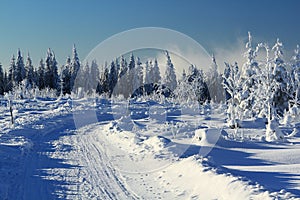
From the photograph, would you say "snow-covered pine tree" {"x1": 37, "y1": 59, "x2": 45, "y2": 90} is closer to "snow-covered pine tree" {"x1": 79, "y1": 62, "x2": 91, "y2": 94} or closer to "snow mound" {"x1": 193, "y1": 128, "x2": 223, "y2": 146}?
"snow-covered pine tree" {"x1": 79, "y1": 62, "x2": 91, "y2": 94}

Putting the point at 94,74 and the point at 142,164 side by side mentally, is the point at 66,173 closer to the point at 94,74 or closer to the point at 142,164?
the point at 142,164

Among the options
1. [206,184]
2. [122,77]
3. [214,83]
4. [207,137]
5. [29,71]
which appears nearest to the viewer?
[206,184]

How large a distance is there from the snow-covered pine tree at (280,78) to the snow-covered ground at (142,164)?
265 inches

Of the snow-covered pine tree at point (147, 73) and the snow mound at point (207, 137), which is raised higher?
the snow-covered pine tree at point (147, 73)

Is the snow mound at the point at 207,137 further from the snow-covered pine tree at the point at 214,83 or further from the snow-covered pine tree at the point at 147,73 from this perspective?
the snow-covered pine tree at the point at 147,73

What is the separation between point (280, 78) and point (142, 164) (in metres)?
19.4

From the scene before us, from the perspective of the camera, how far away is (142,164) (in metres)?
12.3

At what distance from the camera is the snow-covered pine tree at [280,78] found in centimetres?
2760

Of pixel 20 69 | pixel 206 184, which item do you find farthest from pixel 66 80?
pixel 206 184

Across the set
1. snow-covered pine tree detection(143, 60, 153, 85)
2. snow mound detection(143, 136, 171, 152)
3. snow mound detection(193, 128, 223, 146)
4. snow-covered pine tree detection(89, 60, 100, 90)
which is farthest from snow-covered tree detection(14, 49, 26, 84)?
snow mound detection(193, 128, 223, 146)

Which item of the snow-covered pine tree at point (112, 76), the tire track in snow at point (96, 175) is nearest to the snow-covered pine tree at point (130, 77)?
the snow-covered pine tree at point (112, 76)

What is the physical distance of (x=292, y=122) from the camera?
2261cm

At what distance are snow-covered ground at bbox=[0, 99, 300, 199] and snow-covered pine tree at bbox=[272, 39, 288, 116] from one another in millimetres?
6724

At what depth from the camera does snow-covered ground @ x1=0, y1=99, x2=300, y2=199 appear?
8.46m
